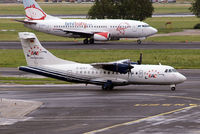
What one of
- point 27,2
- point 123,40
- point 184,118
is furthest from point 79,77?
point 123,40

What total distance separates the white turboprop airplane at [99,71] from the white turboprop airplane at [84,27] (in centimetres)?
3952

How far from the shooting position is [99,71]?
142 ft

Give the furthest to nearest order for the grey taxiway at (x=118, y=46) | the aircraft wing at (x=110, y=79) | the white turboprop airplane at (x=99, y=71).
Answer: the grey taxiway at (x=118, y=46) < the aircraft wing at (x=110, y=79) < the white turboprop airplane at (x=99, y=71)

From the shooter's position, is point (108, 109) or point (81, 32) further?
point (81, 32)

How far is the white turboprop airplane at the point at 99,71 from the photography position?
42281mm

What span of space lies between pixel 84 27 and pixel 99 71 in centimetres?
4132

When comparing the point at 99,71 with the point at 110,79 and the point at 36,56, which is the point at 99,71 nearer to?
the point at 110,79

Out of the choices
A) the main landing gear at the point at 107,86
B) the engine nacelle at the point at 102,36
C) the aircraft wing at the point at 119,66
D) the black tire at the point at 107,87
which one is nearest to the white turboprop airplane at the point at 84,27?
the engine nacelle at the point at 102,36

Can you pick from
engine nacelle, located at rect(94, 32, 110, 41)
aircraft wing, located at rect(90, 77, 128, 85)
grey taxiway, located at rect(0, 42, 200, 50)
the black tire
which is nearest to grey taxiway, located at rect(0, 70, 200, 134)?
the black tire

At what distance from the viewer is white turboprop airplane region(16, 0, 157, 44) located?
Answer: 272 feet

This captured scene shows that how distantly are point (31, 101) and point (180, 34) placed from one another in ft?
223

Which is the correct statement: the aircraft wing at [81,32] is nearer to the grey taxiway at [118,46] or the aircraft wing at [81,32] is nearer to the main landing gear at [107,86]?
the grey taxiway at [118,46]

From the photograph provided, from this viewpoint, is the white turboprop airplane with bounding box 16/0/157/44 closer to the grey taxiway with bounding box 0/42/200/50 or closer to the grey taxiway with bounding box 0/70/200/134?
the grey taxiway with bounding box 0/42/200/50

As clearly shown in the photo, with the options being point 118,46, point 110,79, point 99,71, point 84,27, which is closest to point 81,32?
point 84,27
